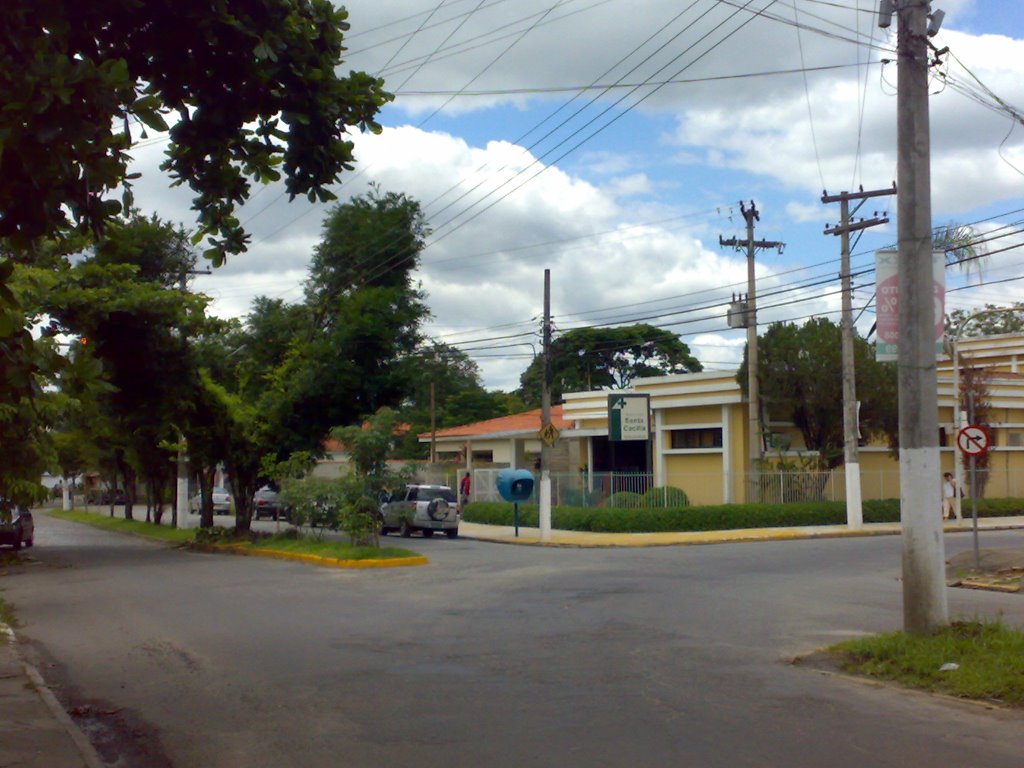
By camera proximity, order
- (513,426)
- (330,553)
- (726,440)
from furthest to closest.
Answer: (513,426) → (726,440) → (330,553)

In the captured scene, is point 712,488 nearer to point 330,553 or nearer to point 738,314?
point 738,314

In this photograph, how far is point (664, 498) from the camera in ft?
113

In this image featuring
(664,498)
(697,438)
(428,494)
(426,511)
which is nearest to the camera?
(426,511)

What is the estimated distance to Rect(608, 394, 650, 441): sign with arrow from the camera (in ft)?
113

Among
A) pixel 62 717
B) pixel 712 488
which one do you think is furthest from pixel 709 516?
pixel 62 717

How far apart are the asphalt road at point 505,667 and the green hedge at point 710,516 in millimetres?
10414

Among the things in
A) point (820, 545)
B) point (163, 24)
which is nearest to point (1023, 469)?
point (820, 545)

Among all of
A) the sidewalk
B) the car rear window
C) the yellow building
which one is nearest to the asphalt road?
the sidewalk

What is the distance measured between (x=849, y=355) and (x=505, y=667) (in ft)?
75.1

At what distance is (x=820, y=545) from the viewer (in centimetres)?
2694

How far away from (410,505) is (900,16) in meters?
23.2

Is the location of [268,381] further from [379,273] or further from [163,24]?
[163,24]

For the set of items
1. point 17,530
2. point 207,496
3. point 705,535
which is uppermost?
point 207,496

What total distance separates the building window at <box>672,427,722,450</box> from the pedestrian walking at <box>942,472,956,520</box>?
7516 millimetres
